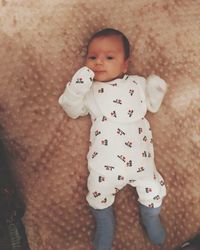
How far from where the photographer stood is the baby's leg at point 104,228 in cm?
146

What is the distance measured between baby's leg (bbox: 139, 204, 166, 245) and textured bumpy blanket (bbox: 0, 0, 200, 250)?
0.10 ft

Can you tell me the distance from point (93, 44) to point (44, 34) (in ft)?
0.56

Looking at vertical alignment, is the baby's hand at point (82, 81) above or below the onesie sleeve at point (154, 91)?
above

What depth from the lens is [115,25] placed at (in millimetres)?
1597

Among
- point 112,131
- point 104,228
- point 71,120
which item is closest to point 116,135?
point 112,131

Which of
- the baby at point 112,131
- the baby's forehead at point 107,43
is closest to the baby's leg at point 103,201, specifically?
the baby at point 112,131

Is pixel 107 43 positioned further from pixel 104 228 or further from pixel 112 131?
pixel 104 228

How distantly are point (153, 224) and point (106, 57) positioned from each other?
19.7 inches

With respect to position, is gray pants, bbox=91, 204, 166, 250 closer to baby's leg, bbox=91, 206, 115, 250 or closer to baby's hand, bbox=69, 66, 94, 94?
baby's leg, bbox=91, 206, 115, 250

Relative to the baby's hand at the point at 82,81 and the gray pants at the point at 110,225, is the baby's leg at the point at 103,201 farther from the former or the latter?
the baby's hand at the point at 82,81

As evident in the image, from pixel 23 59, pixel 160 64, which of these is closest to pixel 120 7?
pixel 160 64

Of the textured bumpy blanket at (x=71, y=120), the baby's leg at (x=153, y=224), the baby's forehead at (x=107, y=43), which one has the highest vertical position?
the baby's forehead at (x=107, y=43)

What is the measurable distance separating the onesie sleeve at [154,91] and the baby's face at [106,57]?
10cm

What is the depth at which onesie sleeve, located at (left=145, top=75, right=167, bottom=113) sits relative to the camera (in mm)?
1512
